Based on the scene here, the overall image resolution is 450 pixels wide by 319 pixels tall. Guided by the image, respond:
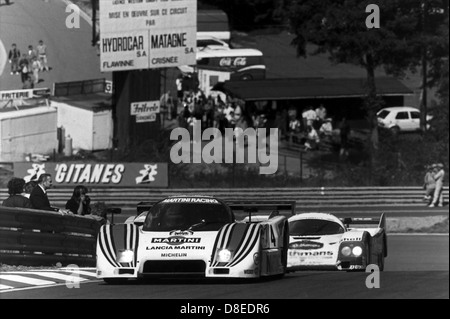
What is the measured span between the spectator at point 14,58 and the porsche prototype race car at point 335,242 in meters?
3.15

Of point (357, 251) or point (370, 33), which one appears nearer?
point (370, 33)

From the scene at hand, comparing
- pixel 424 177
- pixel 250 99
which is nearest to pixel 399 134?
pixel 424 177

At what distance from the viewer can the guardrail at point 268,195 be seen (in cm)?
1026

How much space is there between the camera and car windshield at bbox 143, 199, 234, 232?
10.2 meters

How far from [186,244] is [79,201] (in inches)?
41.7

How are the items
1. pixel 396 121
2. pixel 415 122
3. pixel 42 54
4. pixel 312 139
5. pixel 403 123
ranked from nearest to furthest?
pixel 42 54
pixel 312 139
pixel 396 121
pixel 403 123
pixel 415 122

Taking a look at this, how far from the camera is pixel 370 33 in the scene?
34.3 ft

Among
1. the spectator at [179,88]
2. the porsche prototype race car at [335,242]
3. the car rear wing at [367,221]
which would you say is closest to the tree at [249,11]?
the spectator at [179,88]

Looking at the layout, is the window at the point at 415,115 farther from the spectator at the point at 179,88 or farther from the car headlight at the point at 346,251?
the spectator at the point at 179,88

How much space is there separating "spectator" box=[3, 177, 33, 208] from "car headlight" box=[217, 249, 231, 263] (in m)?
1.64

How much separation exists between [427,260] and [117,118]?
13110mm

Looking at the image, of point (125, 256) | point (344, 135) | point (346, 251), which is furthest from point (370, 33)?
point (346, 251)

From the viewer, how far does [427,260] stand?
22047 mm

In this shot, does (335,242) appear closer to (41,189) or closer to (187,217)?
(187,217)
